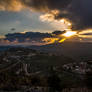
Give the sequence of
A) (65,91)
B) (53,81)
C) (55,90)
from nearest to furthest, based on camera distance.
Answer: (65,91)
(55,90)
(53,81)

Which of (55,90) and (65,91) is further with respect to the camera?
(55,90)

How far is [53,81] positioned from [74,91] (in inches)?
310

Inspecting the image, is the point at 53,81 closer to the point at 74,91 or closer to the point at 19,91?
the point at 74,91

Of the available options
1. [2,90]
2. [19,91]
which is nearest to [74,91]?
[19,91]

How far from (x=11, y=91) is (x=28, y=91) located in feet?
14.0

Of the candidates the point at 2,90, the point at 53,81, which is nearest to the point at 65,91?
the point at 53,81

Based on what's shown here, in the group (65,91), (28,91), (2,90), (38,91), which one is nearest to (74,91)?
(65,91)

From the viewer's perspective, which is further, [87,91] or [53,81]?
[53,81]

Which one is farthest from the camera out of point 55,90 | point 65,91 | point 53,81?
point 53,81

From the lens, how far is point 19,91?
28703 millimetres

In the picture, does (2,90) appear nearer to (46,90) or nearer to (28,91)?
(28,91)

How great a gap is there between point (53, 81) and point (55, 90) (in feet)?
16.8

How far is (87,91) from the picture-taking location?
92.0ft

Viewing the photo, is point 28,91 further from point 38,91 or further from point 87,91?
point 87,91
